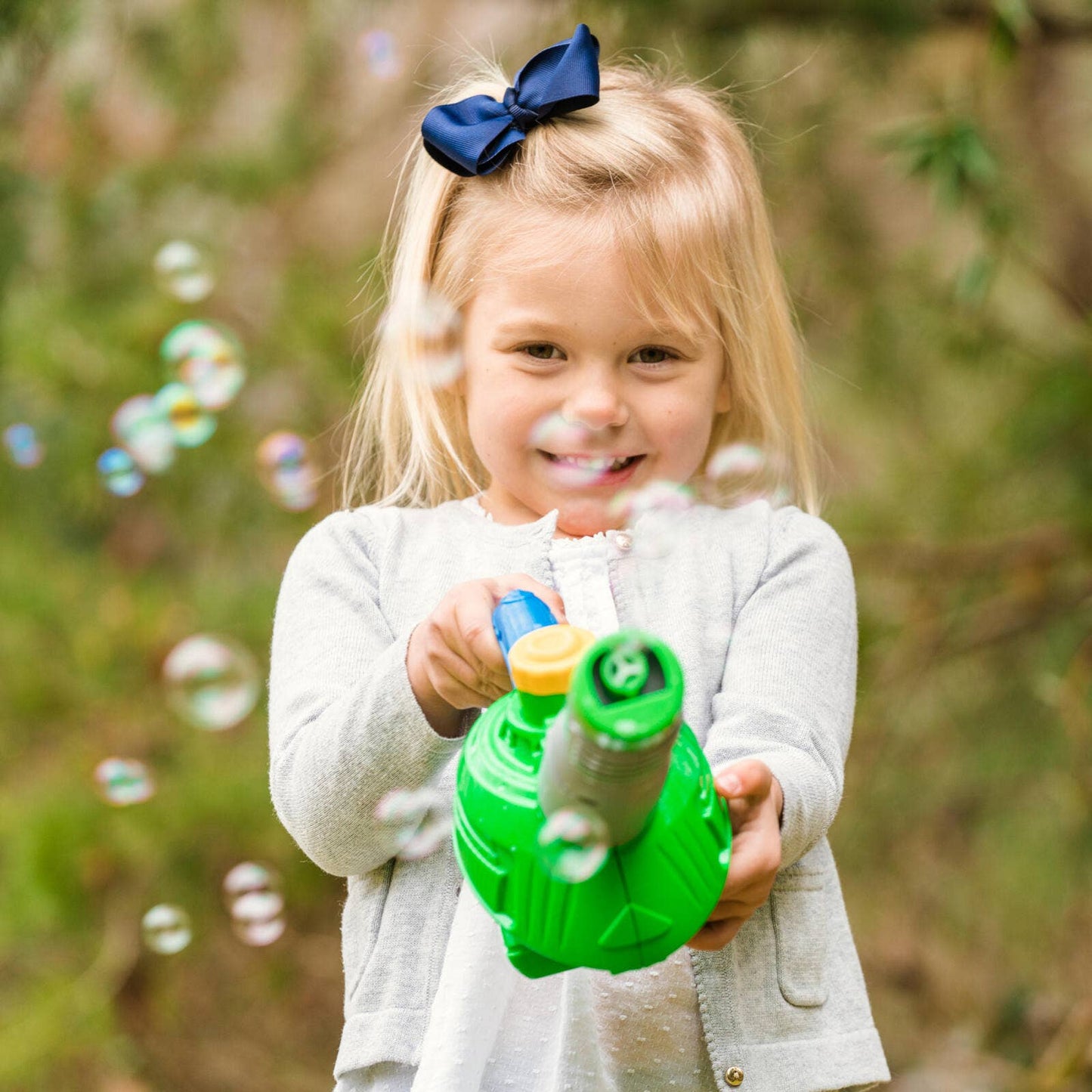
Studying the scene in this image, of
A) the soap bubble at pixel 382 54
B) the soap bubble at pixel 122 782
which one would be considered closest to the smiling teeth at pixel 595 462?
the soap bubble at pixel 122 782

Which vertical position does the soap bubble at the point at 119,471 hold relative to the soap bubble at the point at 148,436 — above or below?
below

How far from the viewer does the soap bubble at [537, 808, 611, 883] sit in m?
0.81

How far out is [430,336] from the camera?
133 cm

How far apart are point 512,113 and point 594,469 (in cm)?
34

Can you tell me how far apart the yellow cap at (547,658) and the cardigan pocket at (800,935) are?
38 centimetres

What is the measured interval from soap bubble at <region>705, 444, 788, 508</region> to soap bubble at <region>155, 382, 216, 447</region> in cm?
72

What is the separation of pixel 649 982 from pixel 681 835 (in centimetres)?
29

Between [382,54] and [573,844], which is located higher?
[382,54]

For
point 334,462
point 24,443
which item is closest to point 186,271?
point 24,443

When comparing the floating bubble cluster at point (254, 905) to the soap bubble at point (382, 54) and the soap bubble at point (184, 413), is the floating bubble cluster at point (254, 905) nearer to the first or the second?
the soap bubble at point (184, 413)

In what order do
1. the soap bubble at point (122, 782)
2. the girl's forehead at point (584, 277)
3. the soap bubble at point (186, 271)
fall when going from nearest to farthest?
the girl's forehead at point (584, 277) → the soap bubble at point (122, 782) → the soap bubble at point (186, 271)

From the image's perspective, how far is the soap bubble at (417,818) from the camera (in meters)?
1.09

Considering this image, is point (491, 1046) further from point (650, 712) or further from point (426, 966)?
point (650, 712)

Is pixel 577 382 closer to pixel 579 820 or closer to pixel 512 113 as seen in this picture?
pixel 512 113
